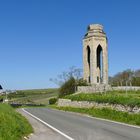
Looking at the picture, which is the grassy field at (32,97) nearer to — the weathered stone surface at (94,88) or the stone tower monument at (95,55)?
the stone tower monument at (95,55)

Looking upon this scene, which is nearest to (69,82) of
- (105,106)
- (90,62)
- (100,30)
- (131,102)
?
→ (90,62)

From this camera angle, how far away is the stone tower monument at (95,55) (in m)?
89.1

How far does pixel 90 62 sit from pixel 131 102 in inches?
2316

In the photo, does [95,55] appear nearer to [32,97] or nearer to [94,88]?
[94,88]

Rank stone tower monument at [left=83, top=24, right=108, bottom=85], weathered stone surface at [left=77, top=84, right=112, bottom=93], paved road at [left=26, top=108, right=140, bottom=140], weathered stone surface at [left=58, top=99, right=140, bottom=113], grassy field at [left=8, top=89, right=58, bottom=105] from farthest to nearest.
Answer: grassy field at [left=8, top=89, right=58, bottom=105], stone tower monument at [left=83, top=24, right=108, bottom=85], weathered stone surface at [left=77, top=84, right=112, bottom=93], weathered stone surface at [left=58, top=99, right=140, bottom=113], paved road at [left=26, top=108, right=140, bottom=140]

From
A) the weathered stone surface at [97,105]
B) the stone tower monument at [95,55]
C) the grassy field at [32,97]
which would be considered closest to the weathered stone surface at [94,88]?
the weathered stone surface at [97,105]

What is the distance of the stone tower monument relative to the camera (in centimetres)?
8912

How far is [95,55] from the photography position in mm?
89438

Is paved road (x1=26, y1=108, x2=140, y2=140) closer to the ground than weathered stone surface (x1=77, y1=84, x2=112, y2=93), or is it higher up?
closer to the ground

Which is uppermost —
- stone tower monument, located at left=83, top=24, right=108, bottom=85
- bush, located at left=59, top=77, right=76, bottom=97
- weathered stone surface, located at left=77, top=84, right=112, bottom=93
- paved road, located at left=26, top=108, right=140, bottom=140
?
stone tower monument, located at left=83, top=24, right=108, bottom=85

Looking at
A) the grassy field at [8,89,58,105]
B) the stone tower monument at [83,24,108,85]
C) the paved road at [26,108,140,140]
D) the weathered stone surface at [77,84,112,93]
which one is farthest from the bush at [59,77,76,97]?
Result: the paved road at [26,108,140,140]

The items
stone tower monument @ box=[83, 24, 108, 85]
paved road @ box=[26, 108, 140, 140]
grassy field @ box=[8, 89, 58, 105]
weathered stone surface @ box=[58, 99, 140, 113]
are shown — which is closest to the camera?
paved road @ box=[26, 108, 140, 140]

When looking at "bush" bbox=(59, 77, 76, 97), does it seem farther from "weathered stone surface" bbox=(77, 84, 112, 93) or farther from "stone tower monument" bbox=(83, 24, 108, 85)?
"weathered stone surface" bbox=(77, 84, 112, 93)

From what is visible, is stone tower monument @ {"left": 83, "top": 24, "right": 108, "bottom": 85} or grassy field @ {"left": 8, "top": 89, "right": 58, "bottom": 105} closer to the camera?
stone tower monument @ {"left": 83, "top": 24, "right": 108, "bottom": 85}
